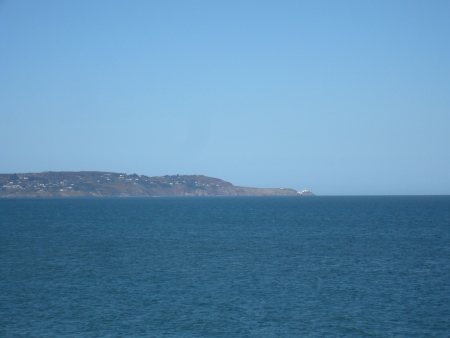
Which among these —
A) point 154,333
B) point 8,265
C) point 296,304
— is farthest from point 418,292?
point 8,265

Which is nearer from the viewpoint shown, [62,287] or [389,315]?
[389,315]

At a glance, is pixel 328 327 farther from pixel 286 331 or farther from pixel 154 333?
pixel 154 333

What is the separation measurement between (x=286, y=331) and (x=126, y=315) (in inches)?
272

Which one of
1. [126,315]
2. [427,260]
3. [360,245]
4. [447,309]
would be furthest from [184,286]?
[360,245]

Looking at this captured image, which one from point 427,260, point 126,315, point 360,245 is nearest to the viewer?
point 126,315

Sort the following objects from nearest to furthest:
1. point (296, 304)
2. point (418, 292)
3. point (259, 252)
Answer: point (296, 304)
point (418, 292)
point (259, 252)

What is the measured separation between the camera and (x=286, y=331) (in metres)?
20.5

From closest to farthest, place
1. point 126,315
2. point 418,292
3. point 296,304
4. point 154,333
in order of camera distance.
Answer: point 154,333 → point 126,315 → point 296,304 → point 418,292

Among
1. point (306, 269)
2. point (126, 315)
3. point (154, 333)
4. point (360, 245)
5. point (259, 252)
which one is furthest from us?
point (360, 245)

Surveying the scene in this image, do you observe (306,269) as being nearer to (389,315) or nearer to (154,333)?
(389,315)

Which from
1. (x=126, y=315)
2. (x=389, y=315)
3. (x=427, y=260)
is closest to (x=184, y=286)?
(x=126, y=315)

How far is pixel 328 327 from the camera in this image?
2102cm

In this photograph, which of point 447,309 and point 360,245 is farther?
point 360,245

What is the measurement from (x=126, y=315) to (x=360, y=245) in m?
28.8
